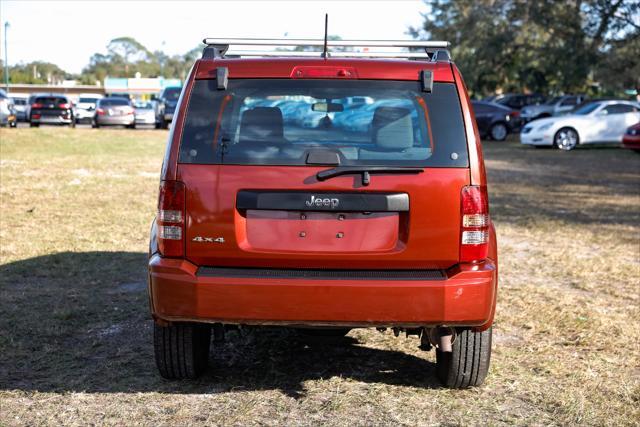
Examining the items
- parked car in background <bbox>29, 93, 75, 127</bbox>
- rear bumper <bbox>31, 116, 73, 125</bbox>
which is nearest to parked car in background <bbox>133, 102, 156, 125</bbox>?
parked car in background <bbox>29, 93, 75, 127</bbox>

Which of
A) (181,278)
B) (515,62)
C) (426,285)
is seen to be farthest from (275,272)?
(515,62)

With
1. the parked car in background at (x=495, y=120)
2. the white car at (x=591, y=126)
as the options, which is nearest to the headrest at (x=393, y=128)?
the white car at (x=591, y=126)

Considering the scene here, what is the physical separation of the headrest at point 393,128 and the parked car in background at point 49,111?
108ft

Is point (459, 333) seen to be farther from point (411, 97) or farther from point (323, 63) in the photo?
point (323, 63)

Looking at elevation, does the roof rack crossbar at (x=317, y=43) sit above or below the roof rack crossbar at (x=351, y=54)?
above

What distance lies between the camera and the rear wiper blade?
4230 millimetres

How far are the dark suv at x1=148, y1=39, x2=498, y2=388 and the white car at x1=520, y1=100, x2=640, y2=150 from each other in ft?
73.3

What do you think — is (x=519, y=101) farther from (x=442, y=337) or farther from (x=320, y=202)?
(x=320, y=202)

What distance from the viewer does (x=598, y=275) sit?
26.7 ft

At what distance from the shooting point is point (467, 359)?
471 centimetres

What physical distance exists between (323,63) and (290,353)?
206 cm

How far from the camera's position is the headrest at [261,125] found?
14.4ft

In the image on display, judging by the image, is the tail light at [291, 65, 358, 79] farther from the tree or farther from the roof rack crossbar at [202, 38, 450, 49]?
the tree

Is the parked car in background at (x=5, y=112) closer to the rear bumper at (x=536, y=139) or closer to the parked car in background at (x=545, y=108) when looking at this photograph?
the rear bumper at (x=536, y=139)
